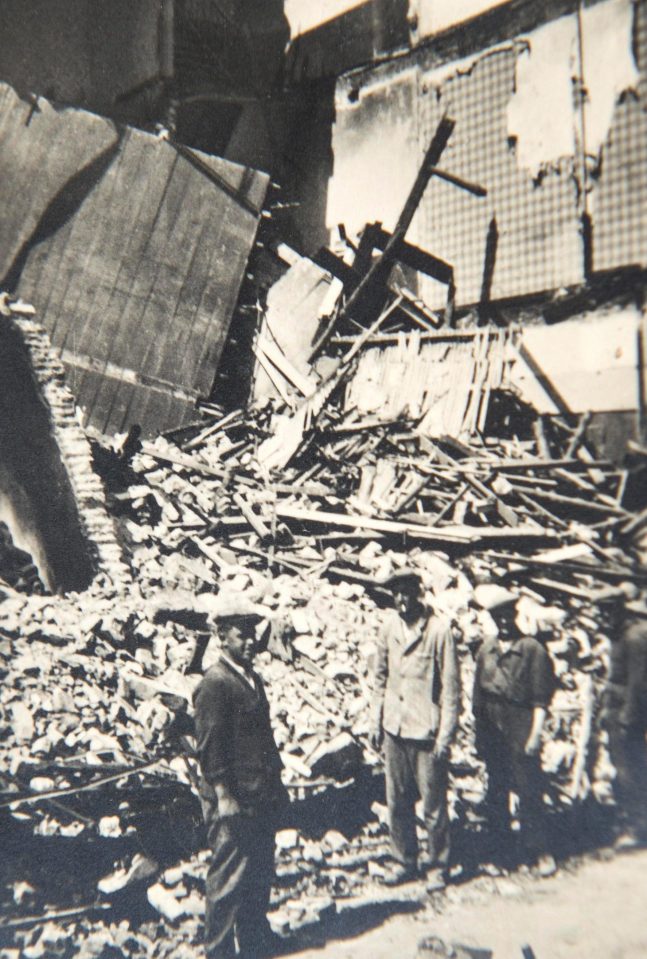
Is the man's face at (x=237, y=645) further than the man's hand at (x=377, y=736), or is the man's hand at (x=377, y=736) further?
the man's hand at (x=377, y=736)

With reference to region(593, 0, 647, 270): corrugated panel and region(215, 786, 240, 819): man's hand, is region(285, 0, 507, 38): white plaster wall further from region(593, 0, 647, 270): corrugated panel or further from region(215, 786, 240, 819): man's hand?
region(215, 786, 240, 819): man's hand

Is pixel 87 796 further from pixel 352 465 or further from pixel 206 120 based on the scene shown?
pixel 206 120

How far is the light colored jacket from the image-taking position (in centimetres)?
320

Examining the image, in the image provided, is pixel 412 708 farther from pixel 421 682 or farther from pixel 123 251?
pixel 123 251

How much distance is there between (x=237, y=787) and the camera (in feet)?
9.45

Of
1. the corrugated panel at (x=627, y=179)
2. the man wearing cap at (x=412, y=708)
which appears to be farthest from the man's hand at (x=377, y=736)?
the corrugated panel at (x=627, y=179)

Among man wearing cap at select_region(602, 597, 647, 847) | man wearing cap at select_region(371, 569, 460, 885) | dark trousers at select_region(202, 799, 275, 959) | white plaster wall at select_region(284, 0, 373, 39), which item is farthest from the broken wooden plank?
white plaster wall at select_region(284, 0, 373, 39)

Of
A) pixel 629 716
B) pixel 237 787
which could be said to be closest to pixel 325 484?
pixel 237 787

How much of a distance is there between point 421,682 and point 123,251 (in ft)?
15.2

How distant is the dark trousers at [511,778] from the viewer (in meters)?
2.70

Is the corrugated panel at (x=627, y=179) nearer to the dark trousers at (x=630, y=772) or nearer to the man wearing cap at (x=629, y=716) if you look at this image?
the man wearing cap at (x=629, y=716)

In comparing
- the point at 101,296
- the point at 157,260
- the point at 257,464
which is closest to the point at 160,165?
the point at 157,260

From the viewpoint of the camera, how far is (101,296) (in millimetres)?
5680

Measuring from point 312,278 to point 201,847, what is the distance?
17.5ft
